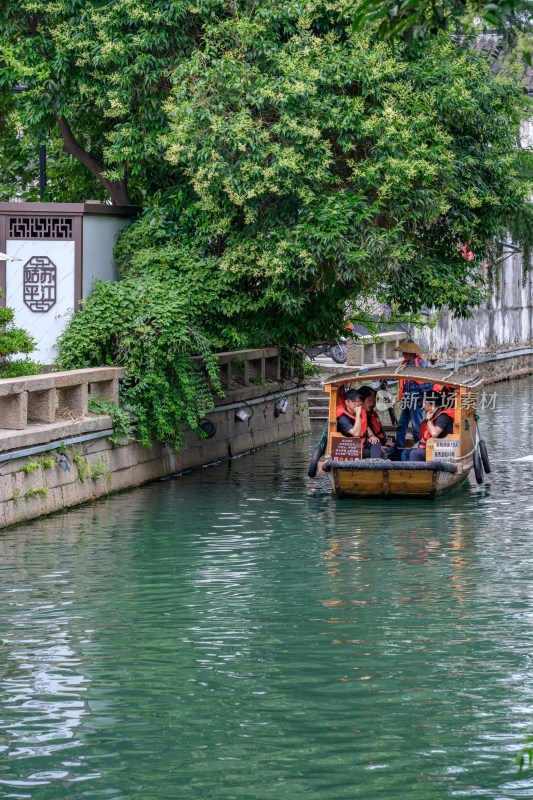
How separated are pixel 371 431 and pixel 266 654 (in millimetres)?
8957

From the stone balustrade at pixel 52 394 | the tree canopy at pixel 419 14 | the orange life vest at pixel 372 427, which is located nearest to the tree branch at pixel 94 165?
the stone balustrade at pixel 52 394

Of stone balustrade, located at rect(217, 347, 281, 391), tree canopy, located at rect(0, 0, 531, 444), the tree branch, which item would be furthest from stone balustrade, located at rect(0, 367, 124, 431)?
the tree branch

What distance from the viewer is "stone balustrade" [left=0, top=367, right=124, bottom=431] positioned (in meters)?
15.1

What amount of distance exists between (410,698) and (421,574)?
402 centimetres

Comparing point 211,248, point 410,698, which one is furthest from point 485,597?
point 211,248

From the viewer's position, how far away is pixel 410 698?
832 cm

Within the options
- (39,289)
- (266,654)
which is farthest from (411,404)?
(266,654)

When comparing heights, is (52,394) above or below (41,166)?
below

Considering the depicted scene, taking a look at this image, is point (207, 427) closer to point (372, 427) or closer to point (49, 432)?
point (372, 427)

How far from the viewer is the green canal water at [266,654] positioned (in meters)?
7.16

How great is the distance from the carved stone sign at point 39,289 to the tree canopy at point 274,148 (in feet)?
2.48

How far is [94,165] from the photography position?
2183cm

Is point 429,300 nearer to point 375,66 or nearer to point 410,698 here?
point 375,66

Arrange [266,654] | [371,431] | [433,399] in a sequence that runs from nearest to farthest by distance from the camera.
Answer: [266,654], [371,431], [433,399]
